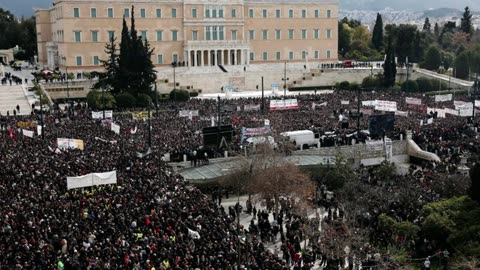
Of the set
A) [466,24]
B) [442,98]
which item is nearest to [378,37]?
[466,24]

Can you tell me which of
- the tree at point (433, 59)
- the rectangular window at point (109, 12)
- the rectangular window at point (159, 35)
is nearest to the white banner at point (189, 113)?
the rectangular window at point (109, 12)

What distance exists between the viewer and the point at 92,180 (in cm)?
2623

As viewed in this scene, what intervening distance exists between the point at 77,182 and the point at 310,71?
54.1 metres

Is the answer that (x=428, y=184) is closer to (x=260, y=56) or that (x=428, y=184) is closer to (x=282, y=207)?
(x=282, y=207)

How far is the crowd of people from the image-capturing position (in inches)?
757

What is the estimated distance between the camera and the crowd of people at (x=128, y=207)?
19219 millimetres

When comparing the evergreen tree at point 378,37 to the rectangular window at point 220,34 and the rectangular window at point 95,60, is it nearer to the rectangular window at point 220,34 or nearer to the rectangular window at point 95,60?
the rectangular window at point 220,34

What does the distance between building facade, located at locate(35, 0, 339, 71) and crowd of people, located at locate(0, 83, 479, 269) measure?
32777 mm

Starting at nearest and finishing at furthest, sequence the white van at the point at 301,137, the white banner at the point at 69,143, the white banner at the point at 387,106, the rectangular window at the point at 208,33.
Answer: the white banner at the point at 69,143, the white van at the point at 301,137, the white banner at the point at 387,106, the rectangular window at the point at 208,33

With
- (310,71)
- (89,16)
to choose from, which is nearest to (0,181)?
(89,16)

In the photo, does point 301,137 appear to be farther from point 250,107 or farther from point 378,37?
point 378,37

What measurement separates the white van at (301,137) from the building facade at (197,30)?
135 ft

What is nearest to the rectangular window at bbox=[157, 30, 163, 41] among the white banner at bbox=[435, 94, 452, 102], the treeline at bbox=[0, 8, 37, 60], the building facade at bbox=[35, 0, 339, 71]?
the building facade at bbox=[35, 0, 339, 71]

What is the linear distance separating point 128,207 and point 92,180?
3.42m
